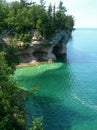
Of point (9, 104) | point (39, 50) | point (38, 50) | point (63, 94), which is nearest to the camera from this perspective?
point (9, 104)

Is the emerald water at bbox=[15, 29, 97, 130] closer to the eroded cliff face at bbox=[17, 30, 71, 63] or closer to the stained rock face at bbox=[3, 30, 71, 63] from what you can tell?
the eroded cliff face at bbox=[17, 30, 71, 63]

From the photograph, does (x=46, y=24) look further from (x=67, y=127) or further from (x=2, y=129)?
(x=2, y=129)

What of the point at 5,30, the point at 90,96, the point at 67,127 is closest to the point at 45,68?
the point at 5,30

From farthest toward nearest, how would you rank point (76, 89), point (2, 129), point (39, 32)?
point (39, 32) < point (76, 89) < point (2, 129)

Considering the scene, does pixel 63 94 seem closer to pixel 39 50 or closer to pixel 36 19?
pixel 39 50

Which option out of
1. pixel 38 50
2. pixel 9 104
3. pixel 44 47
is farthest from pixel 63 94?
pixel 44 47

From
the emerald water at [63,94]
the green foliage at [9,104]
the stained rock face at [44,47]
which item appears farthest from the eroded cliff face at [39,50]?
the green foliage at [9,104]

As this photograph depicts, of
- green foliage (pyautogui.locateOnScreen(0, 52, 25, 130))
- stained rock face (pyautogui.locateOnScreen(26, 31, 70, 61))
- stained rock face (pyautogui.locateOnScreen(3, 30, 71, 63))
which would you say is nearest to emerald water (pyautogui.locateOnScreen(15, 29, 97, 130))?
stained rock face (pyautogui.locateOnScreen(26, 31, 70, 61))

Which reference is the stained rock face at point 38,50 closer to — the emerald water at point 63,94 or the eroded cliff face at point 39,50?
the eroded cliff face at point 39,50
